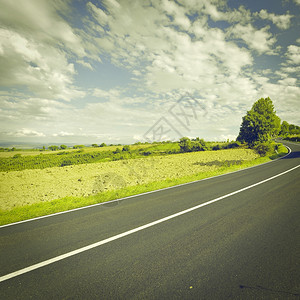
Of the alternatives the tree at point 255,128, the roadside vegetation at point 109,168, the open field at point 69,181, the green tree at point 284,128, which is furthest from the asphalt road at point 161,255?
the green tree at point 284,128

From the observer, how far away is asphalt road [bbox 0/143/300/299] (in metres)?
2.56

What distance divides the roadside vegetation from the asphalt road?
104 inches

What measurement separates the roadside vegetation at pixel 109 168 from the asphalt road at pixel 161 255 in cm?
264

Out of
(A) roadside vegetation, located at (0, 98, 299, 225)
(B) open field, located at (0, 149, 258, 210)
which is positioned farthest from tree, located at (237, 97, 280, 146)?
(B) open field, located at (0, 149, 258, 210)

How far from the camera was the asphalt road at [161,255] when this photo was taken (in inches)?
101

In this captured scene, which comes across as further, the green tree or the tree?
the green tree

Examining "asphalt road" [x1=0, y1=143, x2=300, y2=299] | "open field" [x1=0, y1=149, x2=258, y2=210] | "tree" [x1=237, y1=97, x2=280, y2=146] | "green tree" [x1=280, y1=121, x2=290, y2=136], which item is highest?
"green tree" [x1=280, y1=121, x2=290, y2=136]

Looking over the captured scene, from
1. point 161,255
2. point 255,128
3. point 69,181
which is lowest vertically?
point 69,181

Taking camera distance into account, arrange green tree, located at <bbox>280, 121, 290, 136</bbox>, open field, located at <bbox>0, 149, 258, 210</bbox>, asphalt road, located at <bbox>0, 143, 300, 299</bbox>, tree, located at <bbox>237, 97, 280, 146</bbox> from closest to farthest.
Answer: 1. asphalt road, located at <bbox>0, 143, 300, 299</bbox>
2. open field, located at <bbox>0, 149, 258, 210</bbox>
3. tree, located at <bbox>237, 97, 280, 146</bbox>
4. green tree, located at <bbox>280, 121, 290, 136</bbox>

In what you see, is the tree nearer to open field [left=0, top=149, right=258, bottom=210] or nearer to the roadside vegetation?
the roadside vegetation

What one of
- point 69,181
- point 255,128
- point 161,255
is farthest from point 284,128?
point 161,255

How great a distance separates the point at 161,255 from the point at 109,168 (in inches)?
866

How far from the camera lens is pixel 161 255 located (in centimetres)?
339

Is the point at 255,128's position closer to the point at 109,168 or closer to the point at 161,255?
the point at 109,168
